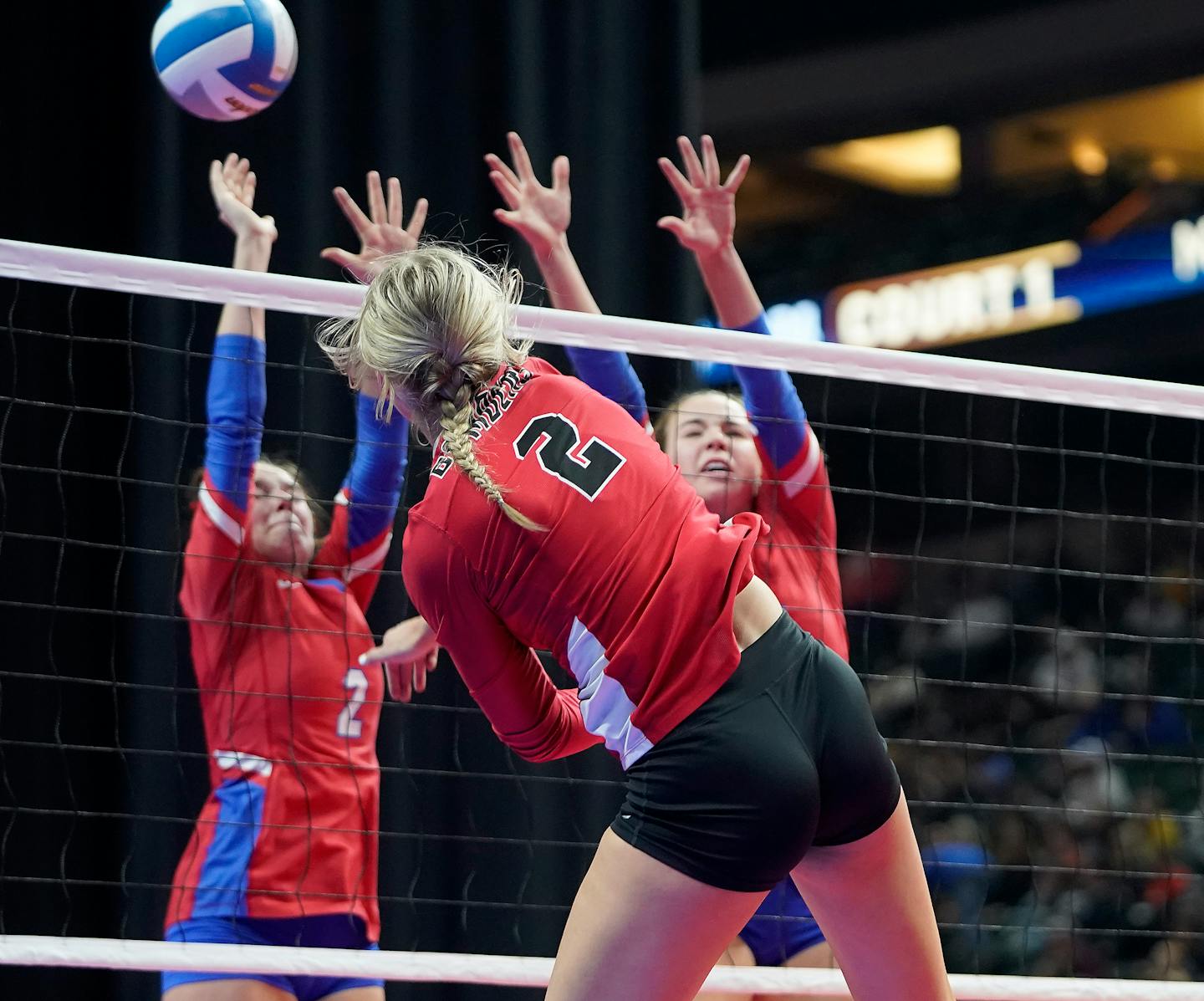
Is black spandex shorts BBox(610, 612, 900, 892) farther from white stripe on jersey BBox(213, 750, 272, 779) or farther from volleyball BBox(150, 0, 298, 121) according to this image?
volleyball BBox(150, 0, 298, 121)

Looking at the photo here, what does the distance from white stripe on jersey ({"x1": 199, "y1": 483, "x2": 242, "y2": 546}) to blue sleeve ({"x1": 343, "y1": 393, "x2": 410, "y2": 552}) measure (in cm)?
29

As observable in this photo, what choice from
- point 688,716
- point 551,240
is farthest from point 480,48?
point 688,716

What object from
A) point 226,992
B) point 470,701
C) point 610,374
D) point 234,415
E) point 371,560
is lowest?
point 226,992

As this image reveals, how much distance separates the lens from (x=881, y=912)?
7.18 feet

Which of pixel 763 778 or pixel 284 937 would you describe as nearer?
pixel 763 778

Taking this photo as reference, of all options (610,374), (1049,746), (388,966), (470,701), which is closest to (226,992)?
(388,966)

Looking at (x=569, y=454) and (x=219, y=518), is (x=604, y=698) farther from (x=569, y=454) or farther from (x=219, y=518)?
(x=219, y=518)

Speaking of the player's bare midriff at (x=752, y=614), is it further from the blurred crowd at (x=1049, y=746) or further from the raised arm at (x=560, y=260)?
the blurred crowd at (x=1049, y=746)

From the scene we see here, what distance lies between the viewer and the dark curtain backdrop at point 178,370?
16.9 ft

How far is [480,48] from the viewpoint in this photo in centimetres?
572

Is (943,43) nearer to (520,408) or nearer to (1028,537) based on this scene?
(1028,537)

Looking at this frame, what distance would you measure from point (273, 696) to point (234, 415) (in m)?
0.66

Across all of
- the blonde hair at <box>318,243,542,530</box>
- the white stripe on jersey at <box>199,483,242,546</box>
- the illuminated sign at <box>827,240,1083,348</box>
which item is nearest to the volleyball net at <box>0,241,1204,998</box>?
the white stripe on jersey at <box>199,483,242,546</box>

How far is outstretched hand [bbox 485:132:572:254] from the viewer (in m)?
3.75
